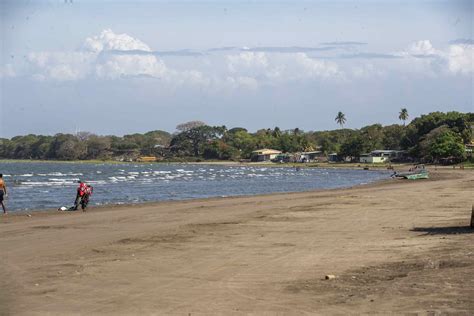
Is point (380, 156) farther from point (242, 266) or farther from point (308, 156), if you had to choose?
point (242, 266)

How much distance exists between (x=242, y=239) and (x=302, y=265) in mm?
4541

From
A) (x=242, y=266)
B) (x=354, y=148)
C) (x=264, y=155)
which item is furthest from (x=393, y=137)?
(x=242, y=266)

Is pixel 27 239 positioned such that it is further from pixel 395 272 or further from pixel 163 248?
pixel 395 272

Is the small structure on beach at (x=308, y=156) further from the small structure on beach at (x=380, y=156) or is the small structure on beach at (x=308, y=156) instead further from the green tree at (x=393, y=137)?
the small structure on beach at (x=380, y=156)

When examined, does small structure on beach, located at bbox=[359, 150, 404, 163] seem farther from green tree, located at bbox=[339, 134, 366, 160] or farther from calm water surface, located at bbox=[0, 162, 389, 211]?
calm water surface, located at bbox=[0, 162, 389, 211]

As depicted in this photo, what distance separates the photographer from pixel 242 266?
12359 mm

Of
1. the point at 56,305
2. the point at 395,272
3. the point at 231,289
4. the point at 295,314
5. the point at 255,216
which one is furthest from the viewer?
the point at 255,216

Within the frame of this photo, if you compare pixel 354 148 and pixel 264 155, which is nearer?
pixel 354 148

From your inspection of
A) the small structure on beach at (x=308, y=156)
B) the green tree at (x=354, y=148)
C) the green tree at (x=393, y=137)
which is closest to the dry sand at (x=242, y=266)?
the green tree at (x=354, y=148)

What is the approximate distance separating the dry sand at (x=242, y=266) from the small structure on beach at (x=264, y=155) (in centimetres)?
14290

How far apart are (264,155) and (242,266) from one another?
6070 inches

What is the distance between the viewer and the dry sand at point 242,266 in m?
9.26

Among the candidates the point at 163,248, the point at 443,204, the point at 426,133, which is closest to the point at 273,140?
the point at 426,133

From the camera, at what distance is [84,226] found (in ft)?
69.6
